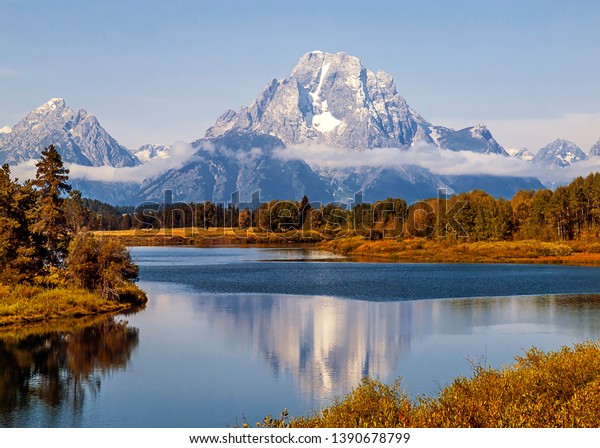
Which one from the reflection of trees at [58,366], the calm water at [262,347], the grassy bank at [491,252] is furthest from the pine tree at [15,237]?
the grassy bank at [491,252]

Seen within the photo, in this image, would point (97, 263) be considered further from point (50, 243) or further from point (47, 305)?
point (47, 305)

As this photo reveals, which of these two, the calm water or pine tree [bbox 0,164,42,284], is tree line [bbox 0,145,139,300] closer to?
pine tree [bbox 0,164,42,284]

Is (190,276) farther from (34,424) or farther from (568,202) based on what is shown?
(568,202)

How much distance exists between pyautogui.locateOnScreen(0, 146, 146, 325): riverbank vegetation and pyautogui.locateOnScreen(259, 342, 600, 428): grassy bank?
130 ft

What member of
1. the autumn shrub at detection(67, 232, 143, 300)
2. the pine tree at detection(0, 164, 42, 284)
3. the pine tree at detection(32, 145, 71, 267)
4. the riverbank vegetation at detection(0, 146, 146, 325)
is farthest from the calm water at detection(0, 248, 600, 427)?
the pine tree at detection(32, 145, 71, 267)

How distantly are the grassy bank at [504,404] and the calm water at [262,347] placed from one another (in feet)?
25.2

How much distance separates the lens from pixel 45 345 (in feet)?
154

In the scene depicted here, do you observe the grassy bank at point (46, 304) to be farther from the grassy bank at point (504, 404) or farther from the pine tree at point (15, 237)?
the grassy bank at point (504, 404)

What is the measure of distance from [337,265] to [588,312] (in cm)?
7198

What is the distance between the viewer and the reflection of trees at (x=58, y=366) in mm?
32812

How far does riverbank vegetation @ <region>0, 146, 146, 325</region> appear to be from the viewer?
60094mm

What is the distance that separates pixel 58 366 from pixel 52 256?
2796 centimetres

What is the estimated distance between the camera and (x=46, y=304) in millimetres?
58531

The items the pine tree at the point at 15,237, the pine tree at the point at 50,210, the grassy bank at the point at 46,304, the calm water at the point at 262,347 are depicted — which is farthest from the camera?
the pine tree at the point at 50,210
